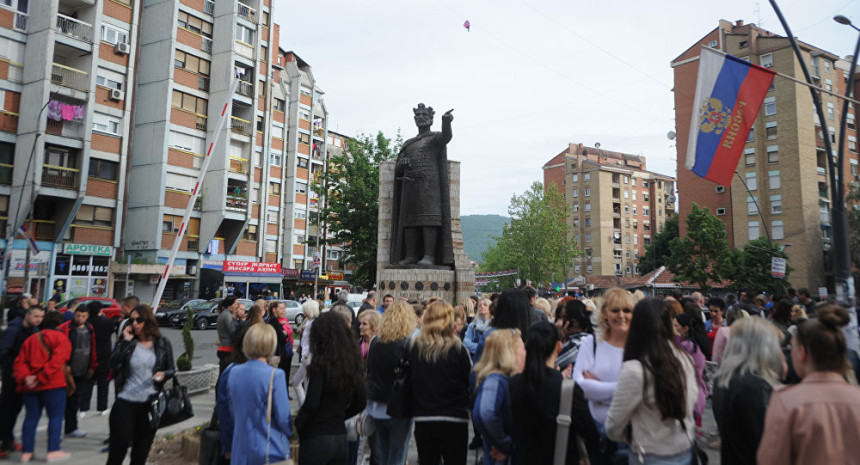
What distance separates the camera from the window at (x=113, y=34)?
31.2m

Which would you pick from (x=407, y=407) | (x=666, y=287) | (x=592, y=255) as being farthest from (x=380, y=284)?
(x=592, y=255)

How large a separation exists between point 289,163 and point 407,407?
50164mm

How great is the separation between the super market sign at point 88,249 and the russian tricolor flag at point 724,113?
3077 centimetres

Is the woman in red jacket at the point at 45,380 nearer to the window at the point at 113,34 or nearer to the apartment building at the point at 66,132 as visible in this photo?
the apartment building at the point at 66,132

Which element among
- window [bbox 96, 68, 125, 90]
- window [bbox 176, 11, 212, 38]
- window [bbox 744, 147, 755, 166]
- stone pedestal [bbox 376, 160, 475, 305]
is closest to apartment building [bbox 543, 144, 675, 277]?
window [bbox 744, 147, 755, 166]

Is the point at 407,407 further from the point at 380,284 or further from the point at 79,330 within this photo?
the point at 380,284

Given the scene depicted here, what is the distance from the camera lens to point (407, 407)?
177 inches

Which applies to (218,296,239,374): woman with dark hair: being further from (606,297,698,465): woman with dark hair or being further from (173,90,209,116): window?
(173,90,209,116): window

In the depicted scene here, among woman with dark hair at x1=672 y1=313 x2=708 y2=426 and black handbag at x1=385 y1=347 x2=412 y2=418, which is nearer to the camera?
black handbag at x1=385 y1=347 x2=412 y2=418

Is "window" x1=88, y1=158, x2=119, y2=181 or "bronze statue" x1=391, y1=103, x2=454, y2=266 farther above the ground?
"window" x1=88, y1=158, x2=119, y2=181

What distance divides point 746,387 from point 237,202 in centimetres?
3792

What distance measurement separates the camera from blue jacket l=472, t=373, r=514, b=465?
369 cm

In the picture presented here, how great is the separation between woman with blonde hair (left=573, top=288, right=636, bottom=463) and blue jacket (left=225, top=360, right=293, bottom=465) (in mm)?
2164

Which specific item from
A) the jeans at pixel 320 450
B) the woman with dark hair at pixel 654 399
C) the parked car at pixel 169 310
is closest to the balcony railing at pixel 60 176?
the parked car at pixel 169 310
